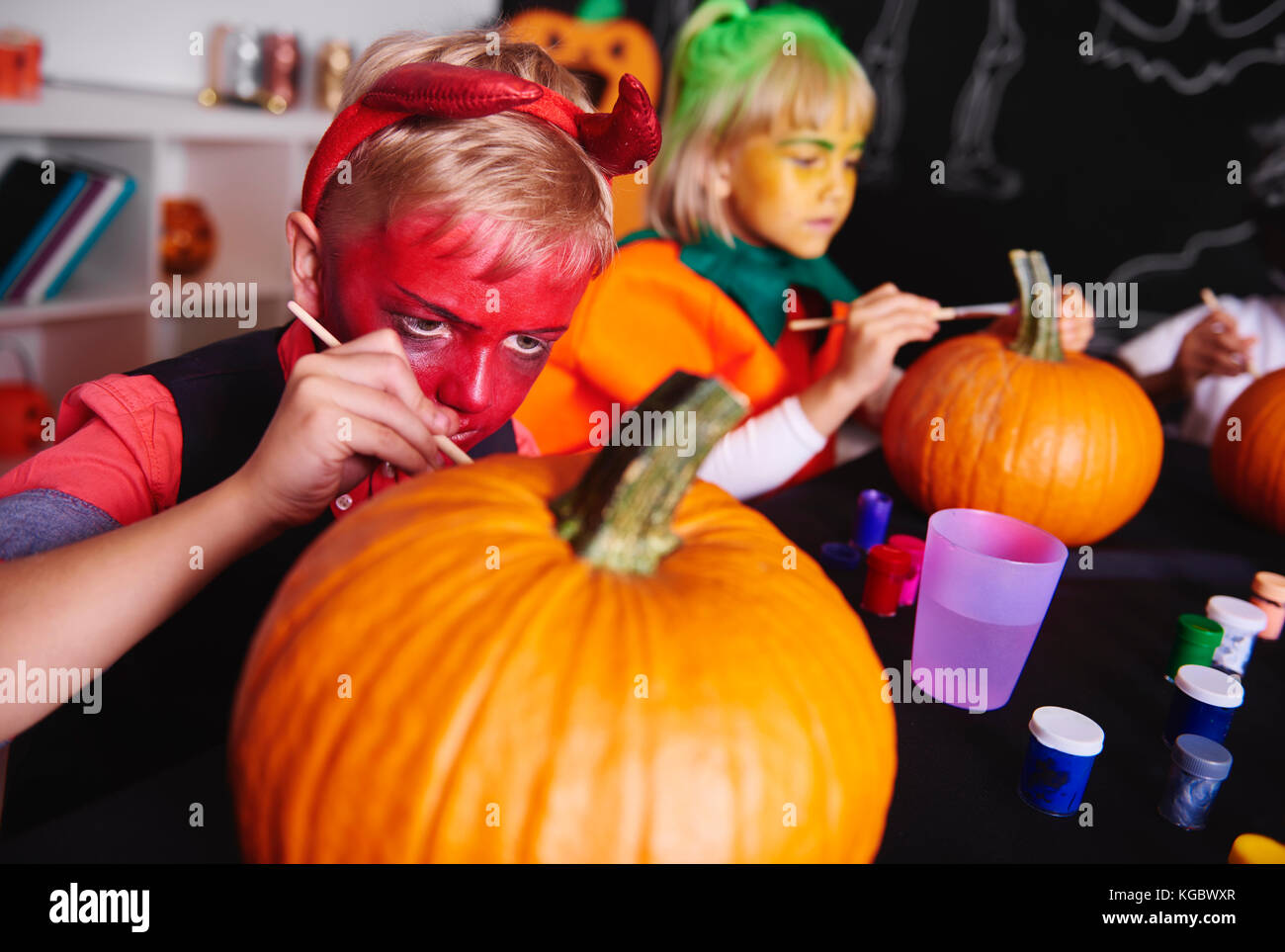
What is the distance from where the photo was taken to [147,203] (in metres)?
2.42

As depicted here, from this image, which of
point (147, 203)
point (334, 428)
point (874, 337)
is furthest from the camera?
point (147, 203)

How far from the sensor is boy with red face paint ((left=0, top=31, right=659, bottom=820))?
2.00ft

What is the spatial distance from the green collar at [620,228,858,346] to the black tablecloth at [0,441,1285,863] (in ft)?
2.09

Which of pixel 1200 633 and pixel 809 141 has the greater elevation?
pixel 809 141

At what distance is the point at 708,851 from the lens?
399 millimetres

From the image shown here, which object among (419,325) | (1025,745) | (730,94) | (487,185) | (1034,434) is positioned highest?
(730,94)

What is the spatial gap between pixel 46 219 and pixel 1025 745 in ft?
7.85

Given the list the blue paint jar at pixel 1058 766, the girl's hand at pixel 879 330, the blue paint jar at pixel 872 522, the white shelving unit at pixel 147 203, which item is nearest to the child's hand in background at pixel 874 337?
the girl's hand at pixel 879 330

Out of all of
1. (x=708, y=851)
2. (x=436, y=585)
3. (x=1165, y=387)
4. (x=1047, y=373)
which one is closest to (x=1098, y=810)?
(x=708, y=851)

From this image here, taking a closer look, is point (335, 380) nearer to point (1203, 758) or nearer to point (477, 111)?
point (477, 111)

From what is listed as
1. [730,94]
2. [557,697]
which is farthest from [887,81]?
[557,697]

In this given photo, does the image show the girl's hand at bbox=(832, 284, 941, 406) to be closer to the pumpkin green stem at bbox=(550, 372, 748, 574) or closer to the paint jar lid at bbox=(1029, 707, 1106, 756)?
the paint jar lid at bbox=(1029, 707, 1106, 756)
